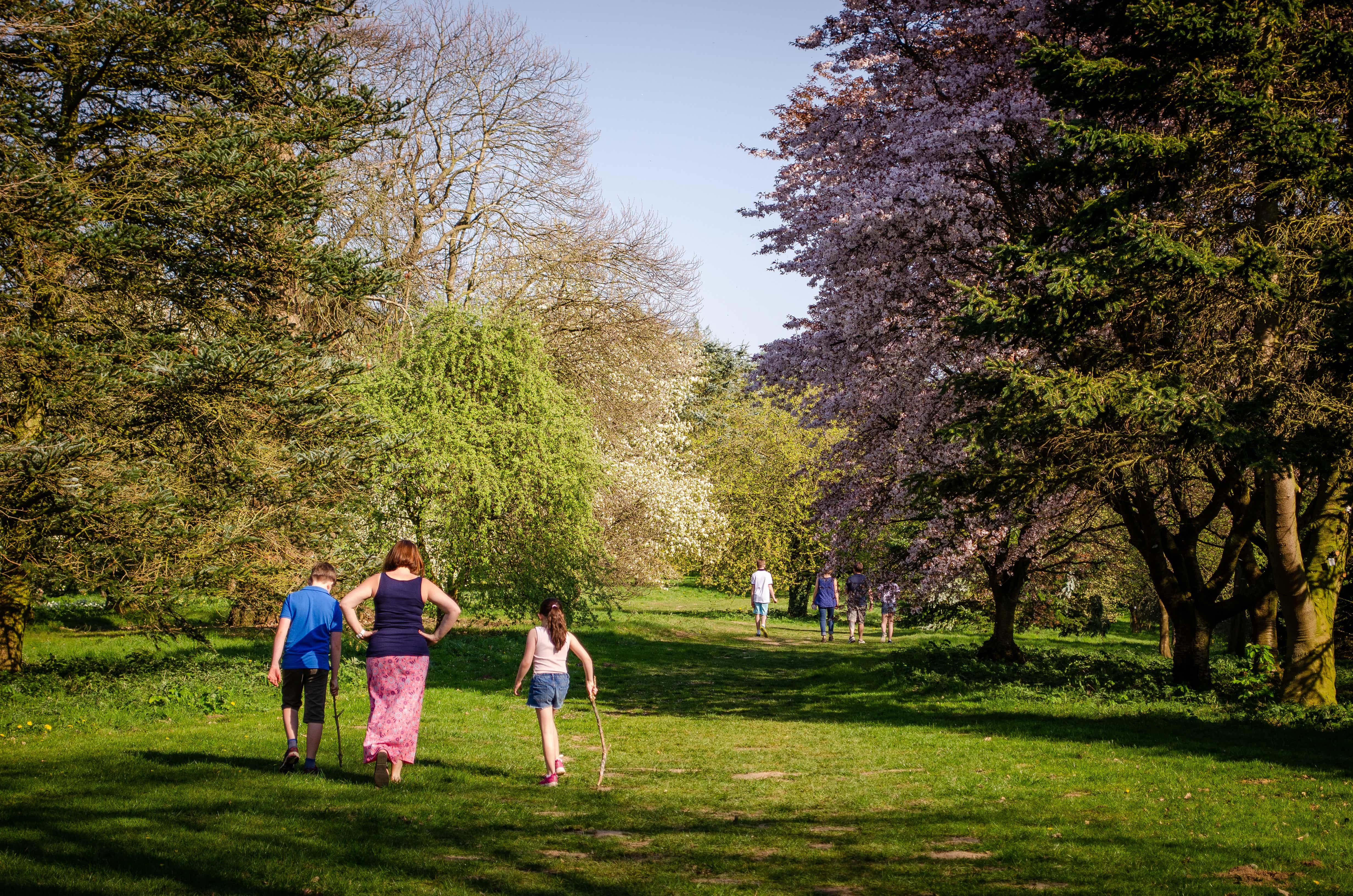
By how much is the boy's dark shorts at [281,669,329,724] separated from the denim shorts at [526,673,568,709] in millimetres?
1885

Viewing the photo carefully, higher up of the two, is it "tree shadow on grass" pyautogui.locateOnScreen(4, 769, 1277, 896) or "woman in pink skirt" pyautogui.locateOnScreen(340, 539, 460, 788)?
"woman in pink skirt" pyautogui.locateOnScreen(340, 539, 460, 788)

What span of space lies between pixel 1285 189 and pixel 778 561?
107 feet

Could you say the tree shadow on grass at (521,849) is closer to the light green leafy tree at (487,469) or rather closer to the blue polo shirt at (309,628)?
the blue polo shirt at (309,628)

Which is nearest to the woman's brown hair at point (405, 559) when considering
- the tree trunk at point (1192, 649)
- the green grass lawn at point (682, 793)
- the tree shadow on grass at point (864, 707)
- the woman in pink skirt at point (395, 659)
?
the woman in pink skirt at point (395, 659)

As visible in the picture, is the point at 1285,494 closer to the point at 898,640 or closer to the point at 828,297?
the point at 828,297

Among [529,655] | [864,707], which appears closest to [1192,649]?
[864,707]

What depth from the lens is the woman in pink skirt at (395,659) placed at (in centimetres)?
858

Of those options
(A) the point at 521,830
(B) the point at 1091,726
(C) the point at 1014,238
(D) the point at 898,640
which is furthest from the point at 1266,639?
(A) the point at 521,830

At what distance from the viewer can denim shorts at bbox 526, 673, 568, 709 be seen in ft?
31.3

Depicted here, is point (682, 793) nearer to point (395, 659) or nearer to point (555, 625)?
point (555, 625)

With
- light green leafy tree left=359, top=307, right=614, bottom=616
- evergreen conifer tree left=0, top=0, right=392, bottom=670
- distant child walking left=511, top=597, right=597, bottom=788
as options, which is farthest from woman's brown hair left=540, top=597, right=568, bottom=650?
light green leafy tree left=359, top=307, right=614, bottom=616

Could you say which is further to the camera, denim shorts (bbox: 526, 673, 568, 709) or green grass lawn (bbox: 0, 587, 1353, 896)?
denim shorts (bbox: 526, 673, 568, 709)

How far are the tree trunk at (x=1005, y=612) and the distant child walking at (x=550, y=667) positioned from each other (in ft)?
42.9

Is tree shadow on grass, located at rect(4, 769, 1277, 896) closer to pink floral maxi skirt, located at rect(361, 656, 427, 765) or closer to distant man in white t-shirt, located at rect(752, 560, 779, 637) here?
pink floral maxi skirt, located at rect(361, 656, 427, 765)
